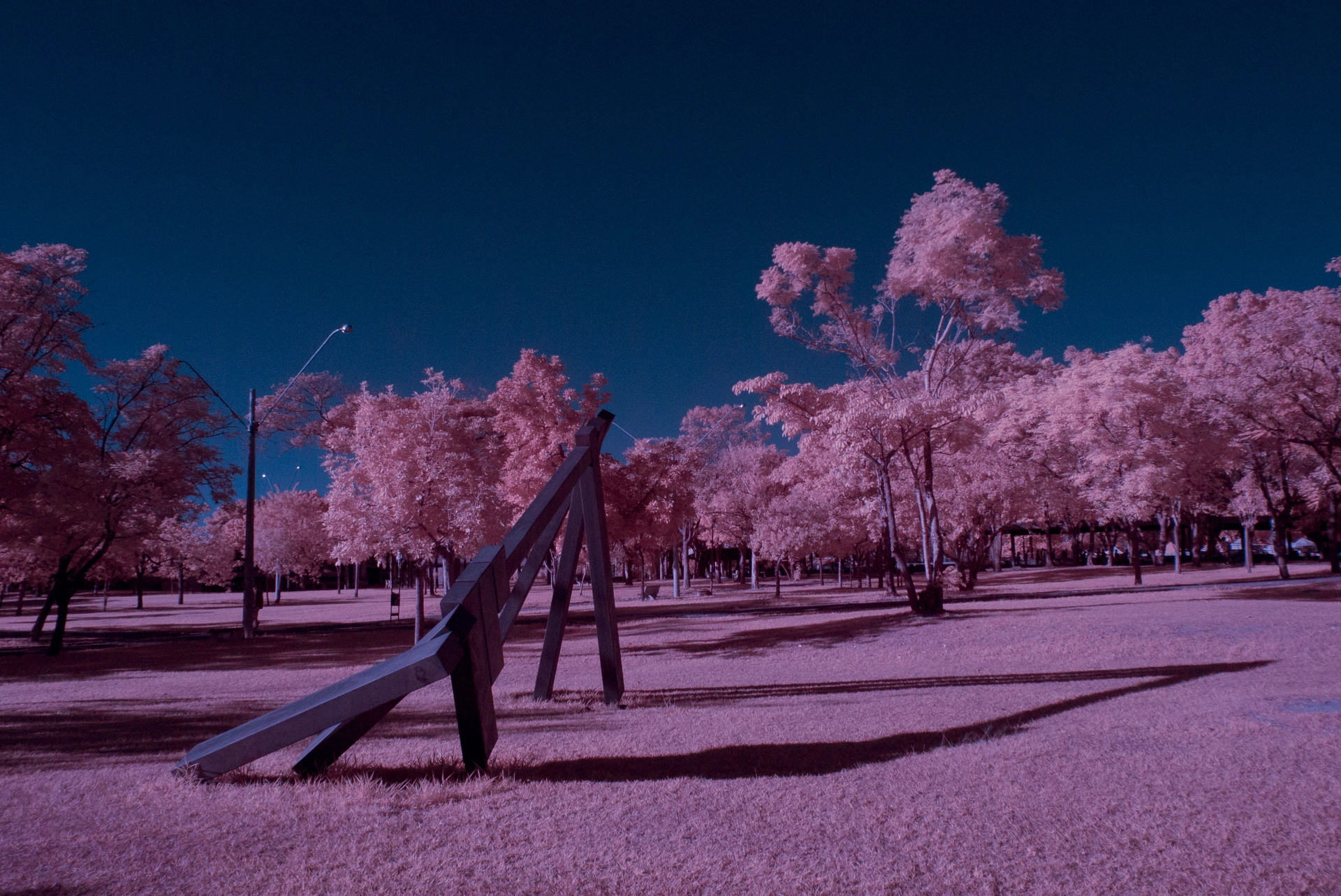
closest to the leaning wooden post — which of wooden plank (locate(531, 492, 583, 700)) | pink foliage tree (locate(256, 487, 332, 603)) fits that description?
wooden plank (locate(531, 492, 583, 700))

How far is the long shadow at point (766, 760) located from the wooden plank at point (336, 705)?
145 centimetres

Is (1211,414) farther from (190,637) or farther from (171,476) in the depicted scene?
(190,637)

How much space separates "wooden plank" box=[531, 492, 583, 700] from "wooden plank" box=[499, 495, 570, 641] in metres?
0.30

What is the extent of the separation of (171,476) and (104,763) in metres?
16.3

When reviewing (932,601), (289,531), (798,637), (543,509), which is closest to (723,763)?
(543,509)

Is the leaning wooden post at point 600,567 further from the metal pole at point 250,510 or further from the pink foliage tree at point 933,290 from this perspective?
the metal pole at point 250,510

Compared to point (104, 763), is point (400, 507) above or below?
above

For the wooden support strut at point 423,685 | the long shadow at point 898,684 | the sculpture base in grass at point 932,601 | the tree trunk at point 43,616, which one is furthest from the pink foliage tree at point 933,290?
the tree trunk at point 43,616

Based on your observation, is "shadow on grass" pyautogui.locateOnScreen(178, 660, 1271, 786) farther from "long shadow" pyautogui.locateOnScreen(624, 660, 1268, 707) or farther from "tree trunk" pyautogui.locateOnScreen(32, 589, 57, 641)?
"tree trunk" pyautogui.locateOnScreen(32, 589, 57, 641)

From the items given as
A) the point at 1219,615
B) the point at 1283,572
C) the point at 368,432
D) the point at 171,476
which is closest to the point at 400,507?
the point at 368,432

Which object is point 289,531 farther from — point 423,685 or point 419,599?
point 423,685

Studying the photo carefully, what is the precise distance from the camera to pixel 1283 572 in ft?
91.4

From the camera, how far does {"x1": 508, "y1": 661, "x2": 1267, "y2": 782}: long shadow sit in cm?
602

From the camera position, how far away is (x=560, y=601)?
410 inches
